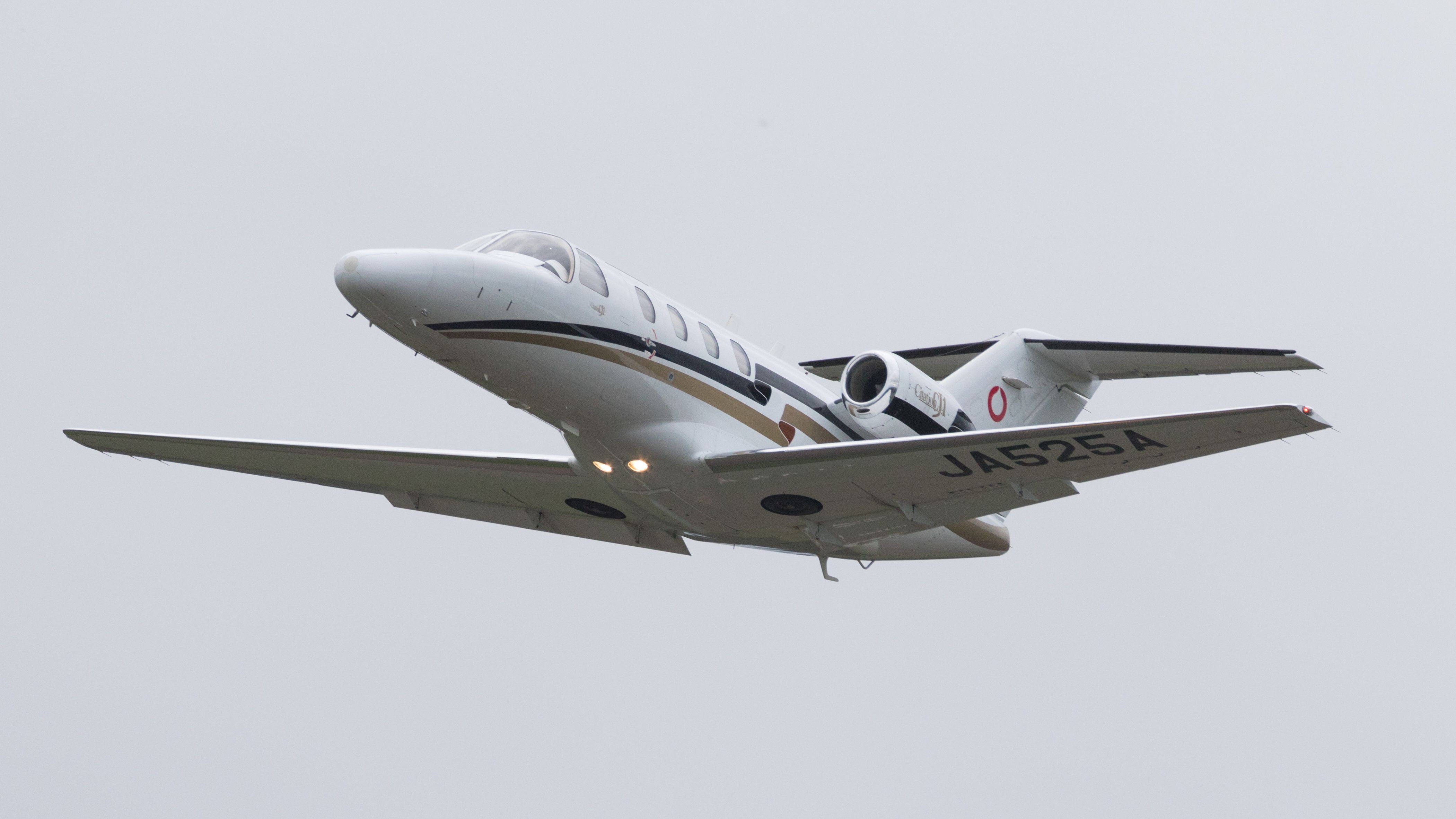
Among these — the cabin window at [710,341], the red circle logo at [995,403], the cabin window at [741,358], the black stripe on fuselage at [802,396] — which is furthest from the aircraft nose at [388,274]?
the red circle logo at [995,403]

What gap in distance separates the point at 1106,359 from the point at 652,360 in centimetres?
635

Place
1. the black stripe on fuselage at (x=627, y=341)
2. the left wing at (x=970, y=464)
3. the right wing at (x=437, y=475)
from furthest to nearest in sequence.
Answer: the right wing at (x=437, y=475) → the black stripe on fuselage at (x=627, y=341) → the left wing at (x=970, y=464)

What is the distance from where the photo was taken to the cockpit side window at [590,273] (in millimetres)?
13734

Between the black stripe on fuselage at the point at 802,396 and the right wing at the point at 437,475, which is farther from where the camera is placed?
the right wing at the point at 437,475

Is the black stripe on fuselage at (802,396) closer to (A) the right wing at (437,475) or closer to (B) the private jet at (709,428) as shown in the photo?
(B) the private jet at (709,428)

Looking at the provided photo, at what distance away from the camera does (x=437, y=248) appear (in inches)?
508

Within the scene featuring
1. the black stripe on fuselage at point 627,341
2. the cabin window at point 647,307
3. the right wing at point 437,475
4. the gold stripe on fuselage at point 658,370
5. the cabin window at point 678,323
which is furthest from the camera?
the right wing at point 437,475

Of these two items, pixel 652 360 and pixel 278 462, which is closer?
pixel 652 360

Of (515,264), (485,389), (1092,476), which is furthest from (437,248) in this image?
(1092,476)

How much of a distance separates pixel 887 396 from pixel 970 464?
2072 millimetres

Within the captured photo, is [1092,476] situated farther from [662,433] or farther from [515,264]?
[515,264]

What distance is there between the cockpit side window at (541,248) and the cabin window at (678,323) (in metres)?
1.35

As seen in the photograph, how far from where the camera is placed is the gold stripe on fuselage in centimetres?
1309

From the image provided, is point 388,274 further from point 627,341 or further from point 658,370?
point 658,370
